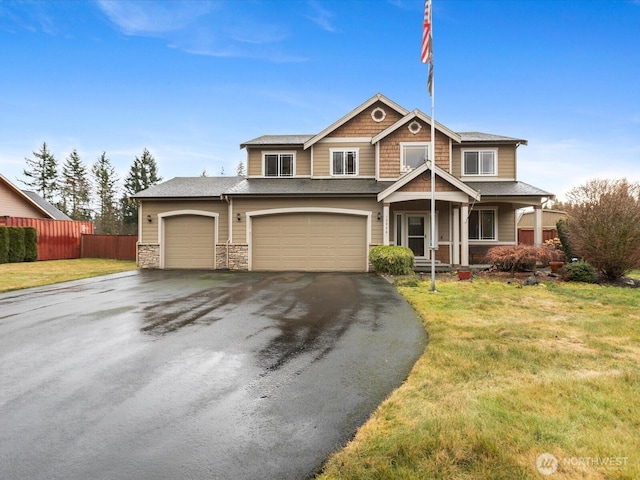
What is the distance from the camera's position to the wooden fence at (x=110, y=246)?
2225 centimetres

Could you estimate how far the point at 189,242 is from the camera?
621 inches

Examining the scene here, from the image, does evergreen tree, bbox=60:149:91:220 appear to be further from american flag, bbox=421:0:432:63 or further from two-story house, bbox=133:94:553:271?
american flag, bbox=421:0:432:63

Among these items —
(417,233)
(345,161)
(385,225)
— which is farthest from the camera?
(345,161)

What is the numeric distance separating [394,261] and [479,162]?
8021 mm

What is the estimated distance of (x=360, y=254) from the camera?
1433cm

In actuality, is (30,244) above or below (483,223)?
below

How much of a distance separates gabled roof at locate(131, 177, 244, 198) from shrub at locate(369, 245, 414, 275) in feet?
24.9

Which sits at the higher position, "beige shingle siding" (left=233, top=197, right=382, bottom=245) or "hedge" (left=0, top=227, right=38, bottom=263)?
"beige shingle siding" (left=233, top=197, right=382, bottom=245)

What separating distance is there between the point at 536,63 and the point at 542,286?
555 inches

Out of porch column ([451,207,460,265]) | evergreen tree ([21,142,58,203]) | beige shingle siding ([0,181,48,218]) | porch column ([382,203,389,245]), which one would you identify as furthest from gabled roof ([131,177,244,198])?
evergreen tree ([21,142,58,203])

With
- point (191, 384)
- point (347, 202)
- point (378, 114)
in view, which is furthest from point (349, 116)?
point (191, 384)

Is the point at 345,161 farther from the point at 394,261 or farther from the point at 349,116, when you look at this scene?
the point at 394,261

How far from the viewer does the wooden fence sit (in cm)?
2225

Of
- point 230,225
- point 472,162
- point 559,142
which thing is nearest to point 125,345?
point 230,225
